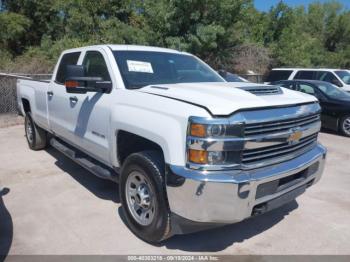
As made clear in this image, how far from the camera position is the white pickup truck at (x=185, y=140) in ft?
9.93

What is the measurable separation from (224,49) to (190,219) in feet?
53.7

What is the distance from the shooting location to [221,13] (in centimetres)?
1694

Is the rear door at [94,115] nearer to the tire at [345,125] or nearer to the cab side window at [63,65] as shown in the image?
the cab side window at [63,65]

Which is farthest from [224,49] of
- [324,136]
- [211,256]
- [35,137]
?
[211,256]

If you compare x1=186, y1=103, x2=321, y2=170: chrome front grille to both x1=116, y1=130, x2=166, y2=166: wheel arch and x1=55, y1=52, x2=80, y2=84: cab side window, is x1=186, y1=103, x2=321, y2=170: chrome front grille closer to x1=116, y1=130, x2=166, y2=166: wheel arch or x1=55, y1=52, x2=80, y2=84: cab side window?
x1=116, y1=130, x2=166, y2=166: wheel arch

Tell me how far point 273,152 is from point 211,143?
0.73 m

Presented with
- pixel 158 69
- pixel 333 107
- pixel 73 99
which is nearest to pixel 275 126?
→ pixel 158 69

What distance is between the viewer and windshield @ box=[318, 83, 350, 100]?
10031 millimetres

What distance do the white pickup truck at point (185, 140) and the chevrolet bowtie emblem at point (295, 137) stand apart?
11 mm

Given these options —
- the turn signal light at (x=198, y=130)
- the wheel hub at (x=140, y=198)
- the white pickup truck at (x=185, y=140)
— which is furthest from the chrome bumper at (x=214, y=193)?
the wheel hub at (x=140, y=198)

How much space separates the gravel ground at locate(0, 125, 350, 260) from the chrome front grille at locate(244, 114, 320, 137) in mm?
1190

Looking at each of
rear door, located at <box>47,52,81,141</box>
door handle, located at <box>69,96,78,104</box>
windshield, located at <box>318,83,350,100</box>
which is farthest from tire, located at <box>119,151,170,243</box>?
windshield, located at <box>318,83,350,100</box>

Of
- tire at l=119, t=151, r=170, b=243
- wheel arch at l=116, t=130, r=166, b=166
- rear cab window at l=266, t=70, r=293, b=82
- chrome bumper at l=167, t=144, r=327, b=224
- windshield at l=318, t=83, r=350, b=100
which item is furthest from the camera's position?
rear cab window at l=266, t=70, r=293, b=82

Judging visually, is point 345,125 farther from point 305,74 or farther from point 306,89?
point 305,74
